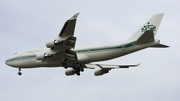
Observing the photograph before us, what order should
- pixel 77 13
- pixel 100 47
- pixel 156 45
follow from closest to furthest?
1. pixel 77 13
2. pixel 156 45
3. pixel 100 47

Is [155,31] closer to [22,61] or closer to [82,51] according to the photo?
[82,51]

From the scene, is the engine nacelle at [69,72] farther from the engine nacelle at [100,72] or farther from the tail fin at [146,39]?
the tail fin at [146,39]

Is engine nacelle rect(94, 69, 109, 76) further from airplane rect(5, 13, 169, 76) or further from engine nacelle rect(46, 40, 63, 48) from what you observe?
engine nacelle rect(46, 40, 63, 48)

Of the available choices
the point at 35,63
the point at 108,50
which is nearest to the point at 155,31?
the point at 108,50

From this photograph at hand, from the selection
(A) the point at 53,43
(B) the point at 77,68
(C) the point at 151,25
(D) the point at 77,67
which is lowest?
(B) the point at 77,68

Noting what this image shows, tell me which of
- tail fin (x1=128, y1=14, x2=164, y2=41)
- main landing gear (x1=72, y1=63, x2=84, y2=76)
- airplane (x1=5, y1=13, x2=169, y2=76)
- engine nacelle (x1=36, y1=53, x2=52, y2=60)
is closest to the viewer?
airplane (x1=5, y1=13, x2=169, y2=76)

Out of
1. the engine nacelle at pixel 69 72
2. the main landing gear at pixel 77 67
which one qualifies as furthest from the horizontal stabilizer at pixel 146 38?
the engine nacelle at pixel 69 72

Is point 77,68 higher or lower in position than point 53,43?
lower

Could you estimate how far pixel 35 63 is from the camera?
4684cm

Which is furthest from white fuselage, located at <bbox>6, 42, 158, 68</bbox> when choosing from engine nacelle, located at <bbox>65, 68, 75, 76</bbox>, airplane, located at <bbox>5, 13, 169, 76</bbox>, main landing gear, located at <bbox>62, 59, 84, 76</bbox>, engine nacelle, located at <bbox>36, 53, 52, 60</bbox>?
engine nacelle, located at <bbox>65, 68, 75, 76</bbox>

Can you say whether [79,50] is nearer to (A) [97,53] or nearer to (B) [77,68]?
(A) [97,53]

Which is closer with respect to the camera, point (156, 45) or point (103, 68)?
point (156, 45)

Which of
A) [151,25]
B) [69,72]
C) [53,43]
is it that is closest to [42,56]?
[53,43]

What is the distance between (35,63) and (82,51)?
601 cm
